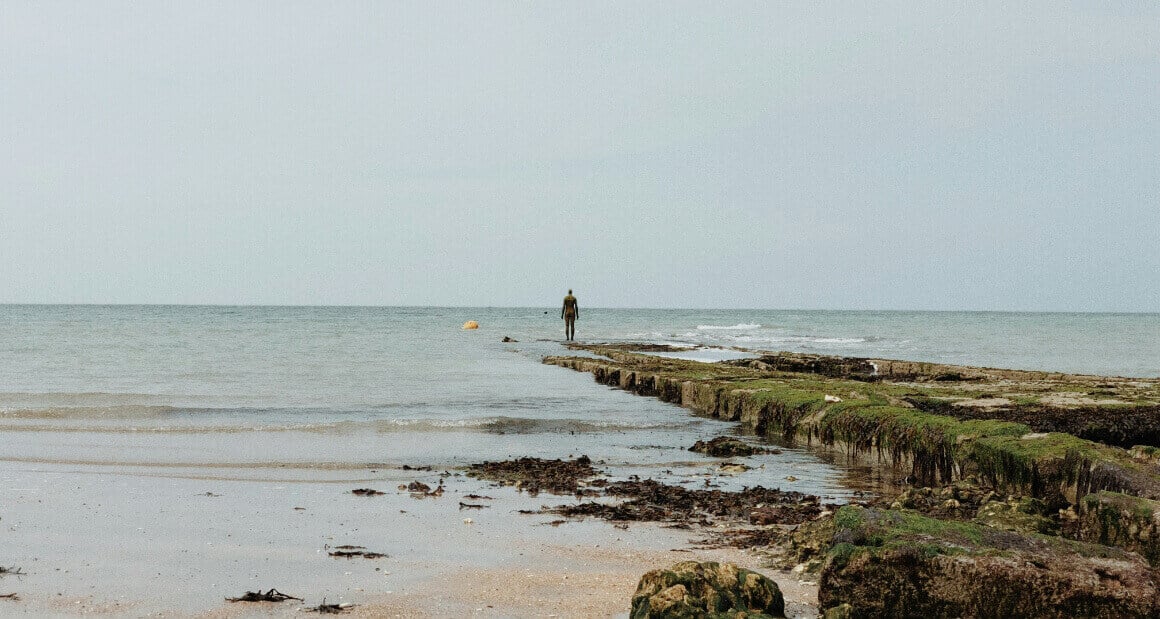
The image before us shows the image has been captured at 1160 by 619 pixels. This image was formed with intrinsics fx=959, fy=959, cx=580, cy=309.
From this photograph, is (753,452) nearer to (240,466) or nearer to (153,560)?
(240,466)

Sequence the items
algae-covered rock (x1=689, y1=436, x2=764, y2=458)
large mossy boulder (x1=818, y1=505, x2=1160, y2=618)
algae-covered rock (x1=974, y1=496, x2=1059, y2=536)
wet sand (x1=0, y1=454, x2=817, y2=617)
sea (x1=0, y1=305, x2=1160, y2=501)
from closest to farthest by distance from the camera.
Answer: large mossy boulder (x1=818, y1=505, x2=1160, y2=618) → wet sand (x1=0, y1=454, x2=817, y2=617) → algae-covered rock (x1=974, y1=496, x2=1059, y2=536) → sea (x1=0, y1=305, x2=1160, y2=501) → algae-covered rock (x1=689, y1=436, x2=764, y2=458)

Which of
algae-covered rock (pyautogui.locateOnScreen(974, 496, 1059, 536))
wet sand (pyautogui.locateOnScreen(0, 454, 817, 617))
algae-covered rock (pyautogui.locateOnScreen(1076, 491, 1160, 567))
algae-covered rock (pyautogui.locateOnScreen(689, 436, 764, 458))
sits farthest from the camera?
algae-covered rock (pyautogui.locateOnScreen(689, 436, 764, 458))

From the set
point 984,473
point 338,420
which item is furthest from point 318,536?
point 338,420

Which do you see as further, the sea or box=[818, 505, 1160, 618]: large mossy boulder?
the sea

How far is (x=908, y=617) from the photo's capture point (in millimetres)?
5035

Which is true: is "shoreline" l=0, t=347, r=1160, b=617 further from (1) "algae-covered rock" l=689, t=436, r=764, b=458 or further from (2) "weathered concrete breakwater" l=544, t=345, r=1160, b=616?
(1) "algae-covered rock" l=689, t=436, r=764, b=458

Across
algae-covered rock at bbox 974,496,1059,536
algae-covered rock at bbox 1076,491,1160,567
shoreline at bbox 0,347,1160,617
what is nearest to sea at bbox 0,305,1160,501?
shoreline at bbox 0,347,1160,617

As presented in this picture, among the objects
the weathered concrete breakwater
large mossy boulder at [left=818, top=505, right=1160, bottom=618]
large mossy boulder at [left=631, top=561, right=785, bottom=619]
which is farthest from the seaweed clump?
large mossy boulder at [left=818, top=505, right=1160, bottom=618]

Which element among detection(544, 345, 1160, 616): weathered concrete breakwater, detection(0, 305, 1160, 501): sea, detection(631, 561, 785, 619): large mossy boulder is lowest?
detection(0, 305, 1160, 501): sea

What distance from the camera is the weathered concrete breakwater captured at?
488cm

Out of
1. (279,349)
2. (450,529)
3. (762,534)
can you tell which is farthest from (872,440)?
(279,349)

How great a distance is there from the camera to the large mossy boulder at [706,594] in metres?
4.81

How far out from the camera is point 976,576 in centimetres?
493

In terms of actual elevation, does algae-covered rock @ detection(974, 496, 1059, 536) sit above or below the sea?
above
